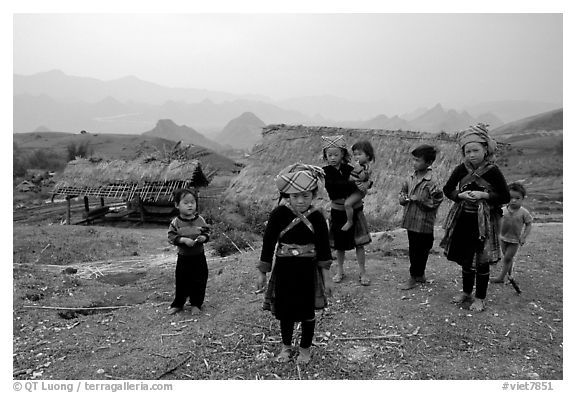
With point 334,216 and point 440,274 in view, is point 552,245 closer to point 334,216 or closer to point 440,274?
point 440,274

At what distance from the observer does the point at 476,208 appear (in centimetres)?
448

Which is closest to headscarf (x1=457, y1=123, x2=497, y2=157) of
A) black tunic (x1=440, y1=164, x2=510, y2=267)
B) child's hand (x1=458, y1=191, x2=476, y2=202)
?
black tunic (x1=440, y1=164, x2=510, y2=267)

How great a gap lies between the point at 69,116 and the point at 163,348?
4788 inches

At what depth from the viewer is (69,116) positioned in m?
109

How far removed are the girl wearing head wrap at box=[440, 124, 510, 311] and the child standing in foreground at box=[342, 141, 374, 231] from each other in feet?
3.10

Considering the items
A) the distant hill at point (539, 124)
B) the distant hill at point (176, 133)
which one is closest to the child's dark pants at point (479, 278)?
the distant hill at point (539, 124)

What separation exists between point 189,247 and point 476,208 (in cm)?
334

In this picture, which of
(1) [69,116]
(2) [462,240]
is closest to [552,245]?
(2) [462,240]

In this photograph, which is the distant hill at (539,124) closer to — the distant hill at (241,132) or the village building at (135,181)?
the village building at (135,181)

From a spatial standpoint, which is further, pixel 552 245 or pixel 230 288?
pixel 552 245

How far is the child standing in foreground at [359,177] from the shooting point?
501 centimetres

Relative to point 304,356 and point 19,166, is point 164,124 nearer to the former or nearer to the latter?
point 19,166

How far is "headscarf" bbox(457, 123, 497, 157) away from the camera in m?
4.23

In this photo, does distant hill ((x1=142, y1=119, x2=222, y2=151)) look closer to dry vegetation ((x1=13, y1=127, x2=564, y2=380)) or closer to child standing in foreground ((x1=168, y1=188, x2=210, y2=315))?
dry vegetation ((x1=13, y1=127, x2=564, y2=380))
